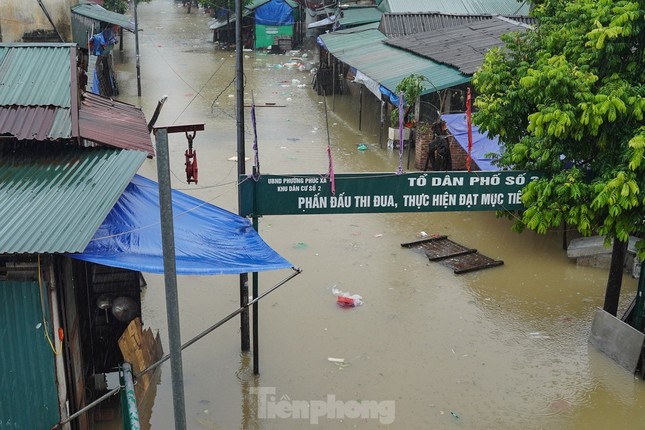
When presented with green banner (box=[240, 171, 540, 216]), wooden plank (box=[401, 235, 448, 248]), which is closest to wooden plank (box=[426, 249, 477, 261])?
wooden plank (box=[401, 235, 448, 248])

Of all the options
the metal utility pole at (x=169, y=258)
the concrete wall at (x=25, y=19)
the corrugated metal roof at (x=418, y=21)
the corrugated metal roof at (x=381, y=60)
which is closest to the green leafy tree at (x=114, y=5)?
the corrugated metal roof at (x=381, y=60)

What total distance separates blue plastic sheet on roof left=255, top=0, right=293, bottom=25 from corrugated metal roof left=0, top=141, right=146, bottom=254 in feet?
97.6

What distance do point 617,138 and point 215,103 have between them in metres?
17.9

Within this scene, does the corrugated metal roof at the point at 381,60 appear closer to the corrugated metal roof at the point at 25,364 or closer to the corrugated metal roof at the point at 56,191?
the corrugated metal roof at the point at 56,191

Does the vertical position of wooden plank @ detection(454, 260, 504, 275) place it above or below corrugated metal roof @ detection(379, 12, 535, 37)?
below

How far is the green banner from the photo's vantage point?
8.20m

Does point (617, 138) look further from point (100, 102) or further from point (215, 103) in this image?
point (215, 103)

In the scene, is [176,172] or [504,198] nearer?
[504,198]

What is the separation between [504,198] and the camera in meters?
8.55

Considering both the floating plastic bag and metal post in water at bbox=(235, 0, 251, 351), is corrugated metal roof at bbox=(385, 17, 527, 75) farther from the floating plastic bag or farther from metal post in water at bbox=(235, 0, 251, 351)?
metal post in water at bbox=(235, 0, 251, 351)

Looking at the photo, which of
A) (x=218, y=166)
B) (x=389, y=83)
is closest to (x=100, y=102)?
(x=218, y=166)

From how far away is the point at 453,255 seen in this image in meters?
12.8

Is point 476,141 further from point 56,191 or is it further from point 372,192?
point 56,191

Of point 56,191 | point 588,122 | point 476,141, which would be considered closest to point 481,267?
point 476,141
